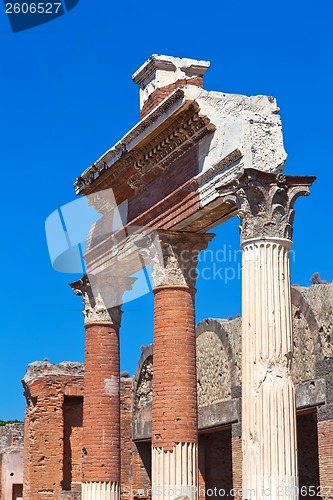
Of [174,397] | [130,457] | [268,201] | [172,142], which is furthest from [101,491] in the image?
[130,457]

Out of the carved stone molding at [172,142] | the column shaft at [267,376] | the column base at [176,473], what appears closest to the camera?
the column shaft at [267,376]

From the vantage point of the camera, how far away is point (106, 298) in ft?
49.8

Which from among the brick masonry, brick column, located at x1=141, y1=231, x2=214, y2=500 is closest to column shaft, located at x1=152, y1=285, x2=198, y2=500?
brick column, located at x1=141, y1=231, x2=214, y2=500

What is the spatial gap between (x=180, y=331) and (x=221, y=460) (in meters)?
11.7

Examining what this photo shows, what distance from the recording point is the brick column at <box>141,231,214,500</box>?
39.3 feet

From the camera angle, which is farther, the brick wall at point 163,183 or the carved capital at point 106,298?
the carved capital at point 106,298

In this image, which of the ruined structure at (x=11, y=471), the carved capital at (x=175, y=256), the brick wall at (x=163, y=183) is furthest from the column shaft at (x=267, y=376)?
the ruined structure at (x=11, y=471)

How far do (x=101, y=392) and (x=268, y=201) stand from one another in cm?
559

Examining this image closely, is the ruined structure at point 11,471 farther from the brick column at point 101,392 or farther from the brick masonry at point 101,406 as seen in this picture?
the brick masonry at point 101,406

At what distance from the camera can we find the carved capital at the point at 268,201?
10367 millimetres

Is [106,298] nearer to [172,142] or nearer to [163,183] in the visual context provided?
[163,183]

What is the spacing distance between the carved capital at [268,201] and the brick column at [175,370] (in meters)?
2.39

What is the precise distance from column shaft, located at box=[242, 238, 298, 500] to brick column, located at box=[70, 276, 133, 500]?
4.89 metres

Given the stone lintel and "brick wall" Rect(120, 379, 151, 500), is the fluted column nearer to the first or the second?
the stone lintel
